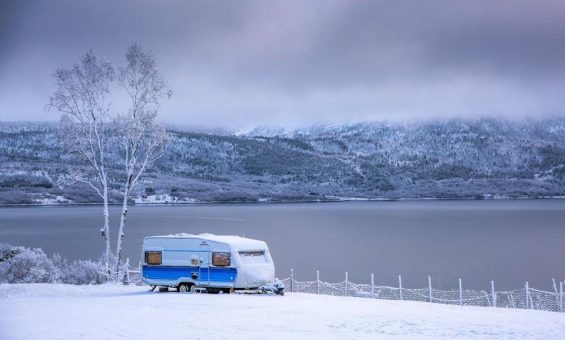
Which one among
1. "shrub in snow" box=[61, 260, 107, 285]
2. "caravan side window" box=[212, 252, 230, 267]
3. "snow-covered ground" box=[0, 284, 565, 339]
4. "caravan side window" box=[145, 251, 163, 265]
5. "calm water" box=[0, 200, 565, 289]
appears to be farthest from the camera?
"calm water" box=[0, 200, 565, 289]

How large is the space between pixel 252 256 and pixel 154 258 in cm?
413

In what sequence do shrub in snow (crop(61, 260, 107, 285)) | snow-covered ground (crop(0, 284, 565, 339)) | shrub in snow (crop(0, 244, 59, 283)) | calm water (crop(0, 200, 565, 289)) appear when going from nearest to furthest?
snow-covered ground (crop(0, 284, 565, 339)), shrub in snow (crop(0, 244, 59, 283)), shrub in snow (crop(61, 260, 107, 285)), calm water (crop(0, 200, 565, 289))

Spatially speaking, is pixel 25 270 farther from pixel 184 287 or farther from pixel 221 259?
pixel 221 259

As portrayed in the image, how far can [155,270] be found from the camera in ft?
93.5

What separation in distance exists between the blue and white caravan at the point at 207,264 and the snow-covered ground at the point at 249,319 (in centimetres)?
122

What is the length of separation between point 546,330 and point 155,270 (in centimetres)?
1619

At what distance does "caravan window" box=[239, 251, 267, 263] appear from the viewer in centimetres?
2759

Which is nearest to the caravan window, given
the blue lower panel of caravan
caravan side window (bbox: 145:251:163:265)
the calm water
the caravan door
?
the blue lower panel of caravan

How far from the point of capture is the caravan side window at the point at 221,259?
27203mm

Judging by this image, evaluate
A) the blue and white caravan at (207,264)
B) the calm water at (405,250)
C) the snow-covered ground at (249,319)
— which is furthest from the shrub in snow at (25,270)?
the calm water at (405,250)

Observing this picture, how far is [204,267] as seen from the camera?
27.6 m

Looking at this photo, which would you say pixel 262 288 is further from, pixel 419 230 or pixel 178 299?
pixel 419 230

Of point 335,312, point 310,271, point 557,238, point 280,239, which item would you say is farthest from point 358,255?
point 335,312

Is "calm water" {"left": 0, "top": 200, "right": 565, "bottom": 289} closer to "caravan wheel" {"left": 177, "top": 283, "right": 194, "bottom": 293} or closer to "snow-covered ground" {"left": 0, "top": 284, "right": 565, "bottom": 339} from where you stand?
"caravan wheel" {"left": 177, "top": 283, "right": 194, "bottom": 293}
